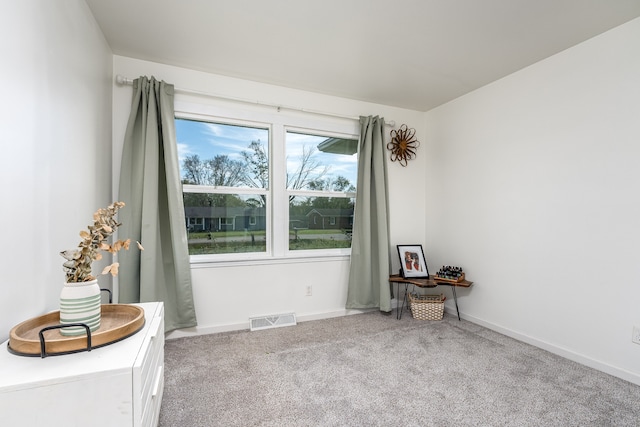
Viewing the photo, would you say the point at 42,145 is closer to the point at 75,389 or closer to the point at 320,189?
the point at 75,389

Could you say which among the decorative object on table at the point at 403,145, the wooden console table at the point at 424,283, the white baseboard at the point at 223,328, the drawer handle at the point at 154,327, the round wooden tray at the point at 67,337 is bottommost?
the white baseboard at the point at 223,328

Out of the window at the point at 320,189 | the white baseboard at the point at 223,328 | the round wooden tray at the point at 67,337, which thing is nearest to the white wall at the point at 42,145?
the round wooden tray at the point at 67,337

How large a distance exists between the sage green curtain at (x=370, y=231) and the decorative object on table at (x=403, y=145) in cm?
27

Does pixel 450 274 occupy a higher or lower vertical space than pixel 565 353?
higher

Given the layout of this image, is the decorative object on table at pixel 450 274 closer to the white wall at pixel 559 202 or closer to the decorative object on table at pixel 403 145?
the white wall at pixel 559 202

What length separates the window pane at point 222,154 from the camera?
285 centimetres

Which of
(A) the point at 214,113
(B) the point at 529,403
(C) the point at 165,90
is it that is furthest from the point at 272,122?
(B) the point at 529,403

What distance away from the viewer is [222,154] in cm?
298

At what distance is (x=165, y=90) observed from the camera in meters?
2.58

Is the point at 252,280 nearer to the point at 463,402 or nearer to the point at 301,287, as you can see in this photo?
the point at 301,287

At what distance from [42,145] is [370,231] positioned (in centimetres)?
272

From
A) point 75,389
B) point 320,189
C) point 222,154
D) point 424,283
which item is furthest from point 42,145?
point 424,283

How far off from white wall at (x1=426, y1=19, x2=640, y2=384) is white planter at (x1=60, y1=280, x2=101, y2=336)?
3.05 m

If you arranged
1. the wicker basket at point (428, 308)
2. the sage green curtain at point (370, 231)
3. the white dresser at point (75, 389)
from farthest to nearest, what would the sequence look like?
the sage green curtain at point (370, 231) → the wicker basket at point (428, 308) → the white dresser at point (75, 389)
